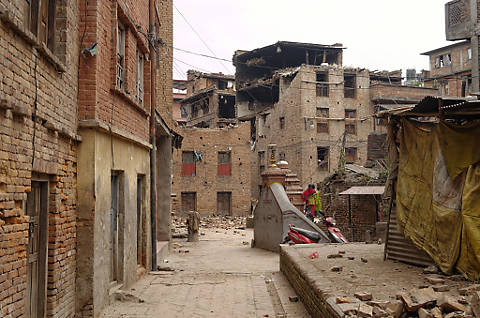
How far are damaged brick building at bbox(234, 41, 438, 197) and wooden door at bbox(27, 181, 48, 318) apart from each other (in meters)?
30.3

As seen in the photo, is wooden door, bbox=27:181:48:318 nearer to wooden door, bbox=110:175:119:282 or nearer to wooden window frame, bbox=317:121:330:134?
wooden door, bbox=110:175:119:282

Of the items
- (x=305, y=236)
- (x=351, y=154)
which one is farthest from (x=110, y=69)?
(x=351, y=154)

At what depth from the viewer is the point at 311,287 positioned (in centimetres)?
654

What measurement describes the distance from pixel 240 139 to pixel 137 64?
960 inches

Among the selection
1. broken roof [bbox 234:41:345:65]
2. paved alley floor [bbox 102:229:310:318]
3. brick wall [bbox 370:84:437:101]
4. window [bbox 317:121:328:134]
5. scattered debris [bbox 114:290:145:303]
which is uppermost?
broken roof [bbox 234:41:345:65]

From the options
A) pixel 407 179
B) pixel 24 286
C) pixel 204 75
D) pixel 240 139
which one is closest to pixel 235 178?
pixel 240 139

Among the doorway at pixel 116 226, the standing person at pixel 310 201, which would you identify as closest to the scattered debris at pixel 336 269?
the doorway at pixel 116 226

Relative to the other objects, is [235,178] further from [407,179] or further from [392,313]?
[392,313]

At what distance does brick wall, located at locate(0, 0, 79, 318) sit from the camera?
4.48m

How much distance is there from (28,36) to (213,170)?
2953 cm

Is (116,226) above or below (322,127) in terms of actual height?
below

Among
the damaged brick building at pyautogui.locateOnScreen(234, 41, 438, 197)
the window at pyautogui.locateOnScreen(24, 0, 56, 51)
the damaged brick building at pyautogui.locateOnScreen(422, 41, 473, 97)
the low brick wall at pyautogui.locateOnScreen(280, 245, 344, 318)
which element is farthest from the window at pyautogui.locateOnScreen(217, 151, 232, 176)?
the window at pyautogui.locateOnScreen(24, 0, 56, 51)

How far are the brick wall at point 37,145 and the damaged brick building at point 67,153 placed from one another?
1cm

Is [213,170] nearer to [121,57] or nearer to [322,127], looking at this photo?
[322,127]
